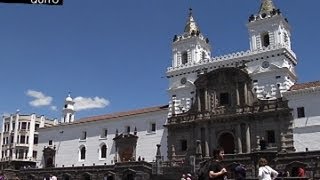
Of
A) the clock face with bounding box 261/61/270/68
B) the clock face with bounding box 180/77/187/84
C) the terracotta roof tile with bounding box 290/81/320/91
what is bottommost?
the terracotta roof tile with bounding box 290/81/320/91

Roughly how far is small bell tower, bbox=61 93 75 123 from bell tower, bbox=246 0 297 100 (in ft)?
119

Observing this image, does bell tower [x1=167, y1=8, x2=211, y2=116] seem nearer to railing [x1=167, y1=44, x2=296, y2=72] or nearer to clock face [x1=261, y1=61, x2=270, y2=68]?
railing [x1=167, y1=44, x2=296, y2=72]

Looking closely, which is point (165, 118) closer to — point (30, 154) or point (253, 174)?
point (253, 174)

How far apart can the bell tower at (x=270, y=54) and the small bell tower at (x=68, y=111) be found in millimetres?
36315

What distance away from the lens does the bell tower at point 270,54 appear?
153 feet

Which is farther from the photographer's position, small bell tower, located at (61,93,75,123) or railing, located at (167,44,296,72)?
small bell tower, located at (61,93,75,123)

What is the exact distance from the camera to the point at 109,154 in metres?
57.8

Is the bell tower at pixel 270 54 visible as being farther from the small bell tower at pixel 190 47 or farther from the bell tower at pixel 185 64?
the small bell tower at pixel 190 47

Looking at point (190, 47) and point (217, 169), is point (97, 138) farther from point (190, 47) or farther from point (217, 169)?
point (217, 169)

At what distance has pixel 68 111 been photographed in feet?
241

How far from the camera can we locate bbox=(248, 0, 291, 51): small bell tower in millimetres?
48250

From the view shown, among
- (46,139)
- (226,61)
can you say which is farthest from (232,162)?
(46,139)

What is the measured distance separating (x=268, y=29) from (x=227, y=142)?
14.1 m

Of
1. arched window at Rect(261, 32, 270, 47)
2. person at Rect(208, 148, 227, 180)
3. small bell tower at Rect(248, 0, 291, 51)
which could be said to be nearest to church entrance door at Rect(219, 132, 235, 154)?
small bell tower at Rect(248, 0, 291, 51)
